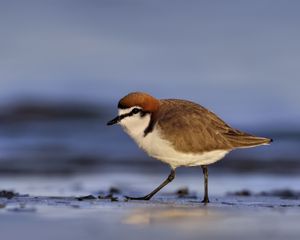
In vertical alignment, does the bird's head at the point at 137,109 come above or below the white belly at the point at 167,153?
above

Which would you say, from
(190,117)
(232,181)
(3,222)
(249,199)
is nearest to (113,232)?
(3,222)

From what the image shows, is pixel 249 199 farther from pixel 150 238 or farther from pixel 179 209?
pixel 150 238

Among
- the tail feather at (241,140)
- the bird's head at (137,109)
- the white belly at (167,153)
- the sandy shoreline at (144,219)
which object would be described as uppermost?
the bird's head at (137,109)

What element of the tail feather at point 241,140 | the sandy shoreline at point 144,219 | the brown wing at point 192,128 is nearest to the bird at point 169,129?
the brown wing at point 192,128

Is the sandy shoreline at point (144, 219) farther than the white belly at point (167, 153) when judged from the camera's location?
No

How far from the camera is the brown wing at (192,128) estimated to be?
907cm

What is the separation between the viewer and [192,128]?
30.1ft

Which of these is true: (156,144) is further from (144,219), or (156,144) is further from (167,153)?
(144,219)

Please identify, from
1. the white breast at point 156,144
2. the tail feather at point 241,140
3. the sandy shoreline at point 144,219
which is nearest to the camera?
the sandy shoreline at point 144,219

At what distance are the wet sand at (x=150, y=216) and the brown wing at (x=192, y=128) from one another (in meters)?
0.60

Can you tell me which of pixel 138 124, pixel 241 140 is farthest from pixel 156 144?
pixel 241 140

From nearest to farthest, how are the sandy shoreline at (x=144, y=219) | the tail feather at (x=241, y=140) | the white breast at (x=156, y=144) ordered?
the sandy shoreline at (x=144, y=219), the white breast at (x=156, y=144), the tail feather at (x=241, y=140)

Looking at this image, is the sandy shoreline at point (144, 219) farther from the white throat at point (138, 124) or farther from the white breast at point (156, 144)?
the white throat at point (138, 124)

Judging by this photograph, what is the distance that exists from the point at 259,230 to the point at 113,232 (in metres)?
1.21
